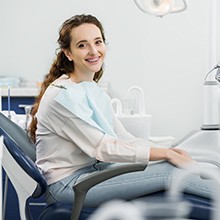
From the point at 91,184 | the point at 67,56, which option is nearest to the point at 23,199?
the point at 91,184

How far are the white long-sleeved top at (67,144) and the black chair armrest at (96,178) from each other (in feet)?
0.72

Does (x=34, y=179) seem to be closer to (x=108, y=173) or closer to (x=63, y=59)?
(x=108, y=173)

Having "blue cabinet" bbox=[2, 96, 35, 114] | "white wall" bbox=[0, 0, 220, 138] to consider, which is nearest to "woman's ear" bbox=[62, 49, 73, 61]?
"blue cabinet" bbox=[2, 96, 35, 114]

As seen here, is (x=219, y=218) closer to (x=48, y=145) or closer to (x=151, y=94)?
(x=48, y=145)

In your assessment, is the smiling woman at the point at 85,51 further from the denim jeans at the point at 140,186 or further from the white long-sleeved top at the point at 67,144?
the denim jeans at the point at 140,186

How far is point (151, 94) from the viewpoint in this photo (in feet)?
9.84

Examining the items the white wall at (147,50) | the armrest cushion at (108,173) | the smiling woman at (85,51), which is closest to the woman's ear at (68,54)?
the smiling woman at (85,51)

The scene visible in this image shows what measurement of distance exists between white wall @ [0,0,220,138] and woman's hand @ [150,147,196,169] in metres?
1.60

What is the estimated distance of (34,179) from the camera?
4.57ft

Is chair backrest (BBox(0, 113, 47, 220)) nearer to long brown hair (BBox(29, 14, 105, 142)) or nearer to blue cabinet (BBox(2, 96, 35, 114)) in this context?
long brown hair (BBox(29, 14, 105, 142))

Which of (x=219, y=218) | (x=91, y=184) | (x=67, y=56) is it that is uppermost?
(x=67, y=56)

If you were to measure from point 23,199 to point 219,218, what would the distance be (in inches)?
39.8

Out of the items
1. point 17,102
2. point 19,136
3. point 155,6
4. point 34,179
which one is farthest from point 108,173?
point 17,102

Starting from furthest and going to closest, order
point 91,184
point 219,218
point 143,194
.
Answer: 1. point 143,194
2. point 91,184
3. point 219,218
